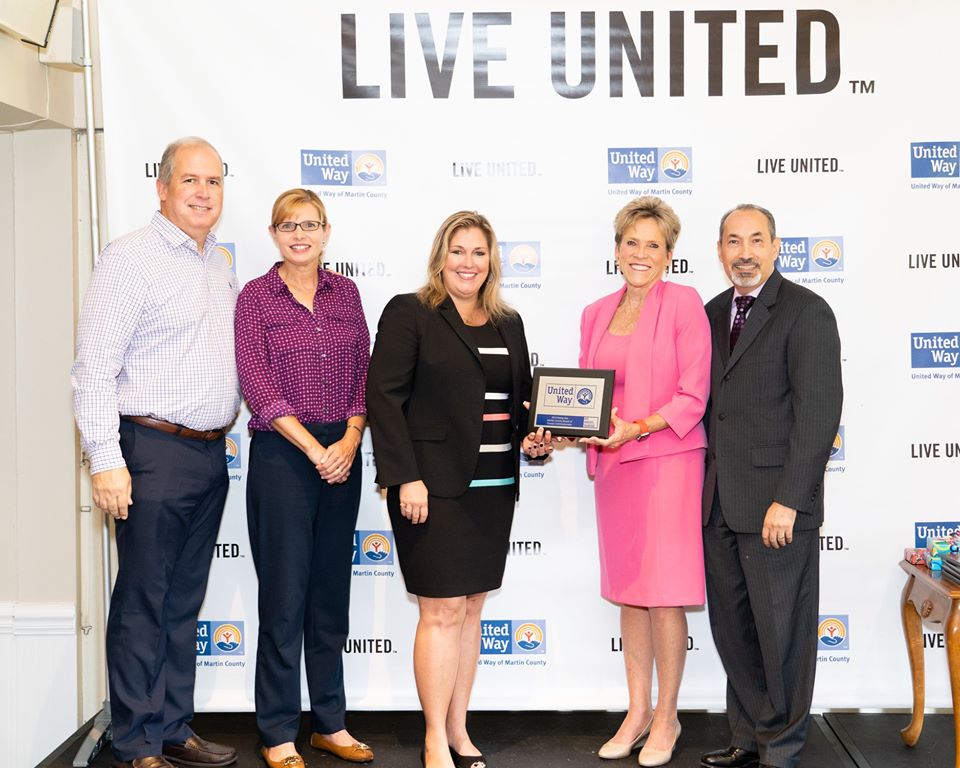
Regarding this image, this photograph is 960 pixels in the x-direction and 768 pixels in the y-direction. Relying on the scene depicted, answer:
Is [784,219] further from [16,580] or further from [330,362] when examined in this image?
[16,580]

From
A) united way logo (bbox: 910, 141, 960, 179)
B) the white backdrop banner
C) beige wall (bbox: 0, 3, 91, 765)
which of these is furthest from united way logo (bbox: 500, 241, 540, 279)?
beige wall (bbox: 0, 3, 91, 765)

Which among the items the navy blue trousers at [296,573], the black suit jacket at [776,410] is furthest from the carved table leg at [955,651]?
the navy blue trousers at [296,573]

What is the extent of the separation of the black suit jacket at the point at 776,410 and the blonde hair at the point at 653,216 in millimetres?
388

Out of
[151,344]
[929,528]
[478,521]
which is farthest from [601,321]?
[929,528]

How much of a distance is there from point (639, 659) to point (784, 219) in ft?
6.34

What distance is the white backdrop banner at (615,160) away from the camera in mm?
3666

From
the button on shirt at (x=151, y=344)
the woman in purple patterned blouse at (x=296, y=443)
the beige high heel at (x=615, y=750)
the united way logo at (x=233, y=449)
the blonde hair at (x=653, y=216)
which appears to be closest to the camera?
the button on shirt at (x=151, y=344)

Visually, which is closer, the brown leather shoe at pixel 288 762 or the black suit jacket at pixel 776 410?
the black suit jacket at pixel 776 410

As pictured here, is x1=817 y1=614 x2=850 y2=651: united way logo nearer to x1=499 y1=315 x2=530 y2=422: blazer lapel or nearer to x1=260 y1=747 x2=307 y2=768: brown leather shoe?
x1=499 y1=315 x2=530 y2=422: blazer lapel

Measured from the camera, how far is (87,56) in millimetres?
3500

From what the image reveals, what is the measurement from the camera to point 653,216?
3.15 meters

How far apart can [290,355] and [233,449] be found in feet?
3.06

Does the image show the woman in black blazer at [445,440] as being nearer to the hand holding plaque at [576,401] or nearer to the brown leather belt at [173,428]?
the hand holding plaque at [576,401]

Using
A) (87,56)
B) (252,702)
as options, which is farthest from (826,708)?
(87,56)
